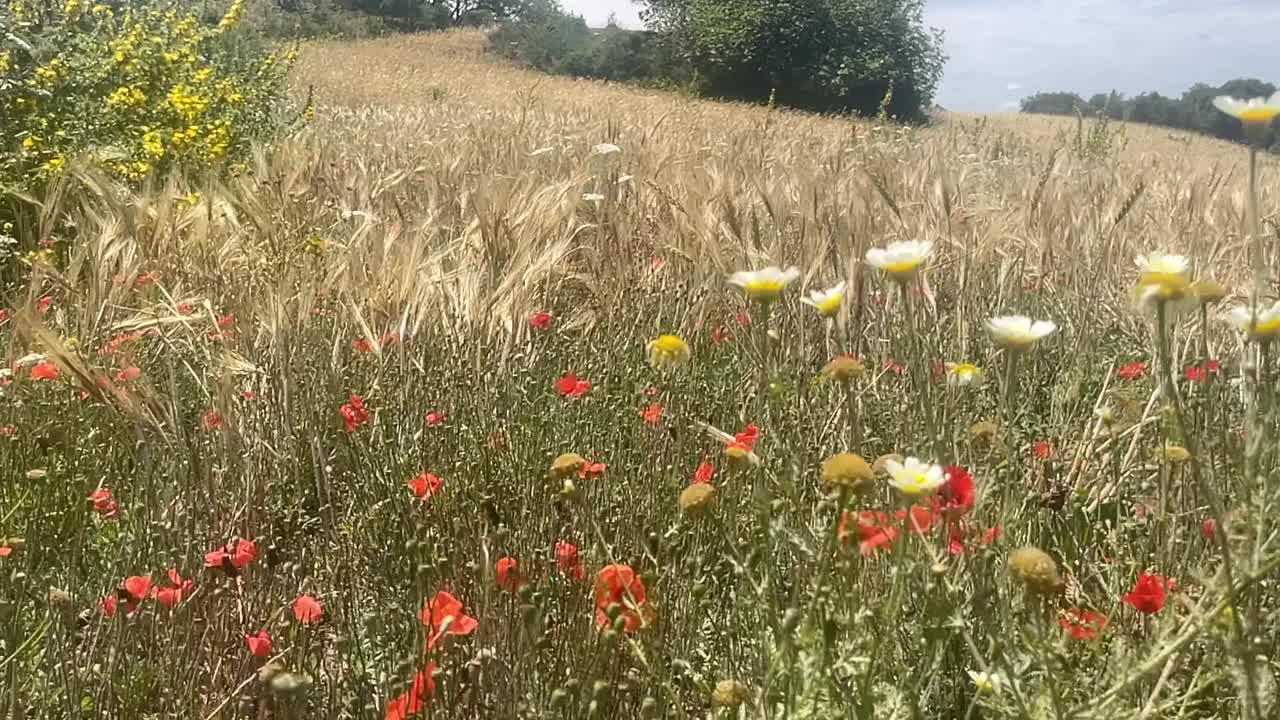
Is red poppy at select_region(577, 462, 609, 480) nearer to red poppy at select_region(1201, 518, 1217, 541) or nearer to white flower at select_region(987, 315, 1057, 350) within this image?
white flower at select_region(987, 315, 1057, 350)

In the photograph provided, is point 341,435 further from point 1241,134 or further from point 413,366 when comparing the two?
point 1241,134

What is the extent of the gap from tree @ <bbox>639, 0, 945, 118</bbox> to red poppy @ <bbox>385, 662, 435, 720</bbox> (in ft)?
89.2

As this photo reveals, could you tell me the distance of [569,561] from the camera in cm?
122

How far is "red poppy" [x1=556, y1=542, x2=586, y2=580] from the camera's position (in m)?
1.21

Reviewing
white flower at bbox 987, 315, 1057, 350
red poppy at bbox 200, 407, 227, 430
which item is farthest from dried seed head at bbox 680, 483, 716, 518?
red poppy at bbox 200, 407, 227, 430

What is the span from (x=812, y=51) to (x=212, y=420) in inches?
1105

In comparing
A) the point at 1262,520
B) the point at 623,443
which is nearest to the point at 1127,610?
the point at 1262,520

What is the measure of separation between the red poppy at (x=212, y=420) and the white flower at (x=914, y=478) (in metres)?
1.06

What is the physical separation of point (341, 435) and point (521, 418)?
1.15 feet

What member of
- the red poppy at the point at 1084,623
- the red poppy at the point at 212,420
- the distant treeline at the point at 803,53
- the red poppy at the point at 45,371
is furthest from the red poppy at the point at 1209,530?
the distant treeline at the point at 803,53

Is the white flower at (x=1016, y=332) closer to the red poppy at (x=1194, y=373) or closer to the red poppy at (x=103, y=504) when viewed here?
the red poppy at (x=1194, y=373)

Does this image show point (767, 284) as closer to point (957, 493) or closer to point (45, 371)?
point (957, 493)

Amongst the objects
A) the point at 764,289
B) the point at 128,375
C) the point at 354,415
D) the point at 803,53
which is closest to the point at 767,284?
the point at 764,289

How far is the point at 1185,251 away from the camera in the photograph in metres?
2.15
